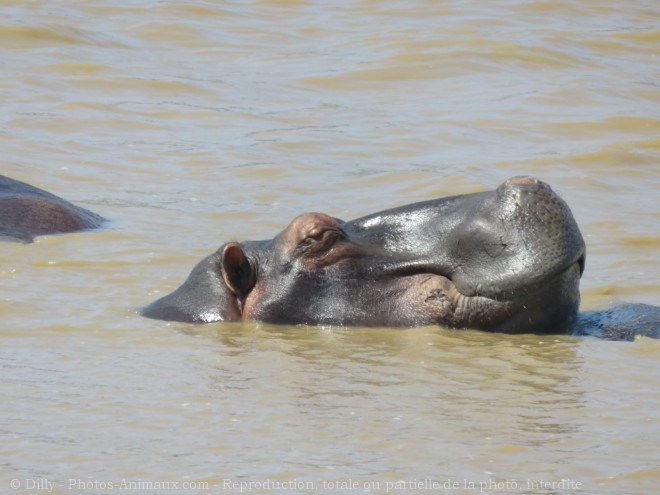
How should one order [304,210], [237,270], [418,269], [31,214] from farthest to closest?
[304,210]
[31,214]
[237,270]
[418,269]

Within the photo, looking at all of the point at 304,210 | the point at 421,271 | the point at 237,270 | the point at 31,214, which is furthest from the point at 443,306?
the point at 304,210

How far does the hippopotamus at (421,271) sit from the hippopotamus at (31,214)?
2369 millimetres

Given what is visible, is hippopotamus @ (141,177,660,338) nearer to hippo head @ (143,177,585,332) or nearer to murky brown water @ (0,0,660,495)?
hippo head @ (143,177,585,332)

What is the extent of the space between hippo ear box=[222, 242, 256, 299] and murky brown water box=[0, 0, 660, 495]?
9.7 inches

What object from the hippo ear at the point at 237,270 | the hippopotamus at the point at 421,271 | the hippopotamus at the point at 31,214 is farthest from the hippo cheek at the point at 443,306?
the hippopotamus at the point at 31,214

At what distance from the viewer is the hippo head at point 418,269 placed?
6273 mm

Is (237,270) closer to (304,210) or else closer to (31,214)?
(31,214)

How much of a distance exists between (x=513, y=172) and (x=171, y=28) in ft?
29.0

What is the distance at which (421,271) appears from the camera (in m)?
6.64

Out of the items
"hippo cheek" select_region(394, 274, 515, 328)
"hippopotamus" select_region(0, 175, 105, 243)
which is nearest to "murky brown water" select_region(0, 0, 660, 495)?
"hippo cheek" select_region(394, 274, 515, 328)

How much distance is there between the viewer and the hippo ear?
692cm

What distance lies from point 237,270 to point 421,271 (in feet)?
3.09

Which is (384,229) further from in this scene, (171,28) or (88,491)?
(171,28)

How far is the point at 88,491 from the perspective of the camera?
4668mm
